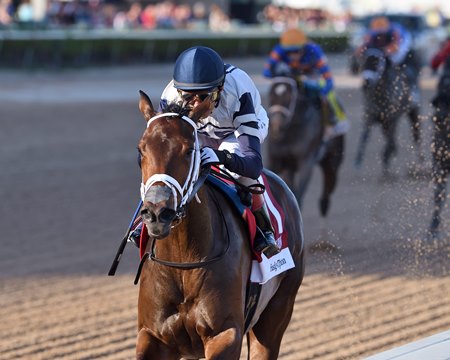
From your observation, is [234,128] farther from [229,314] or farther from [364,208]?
[364,208]

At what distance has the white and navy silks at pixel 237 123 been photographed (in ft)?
15.9

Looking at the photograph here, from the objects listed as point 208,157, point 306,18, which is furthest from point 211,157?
point 306,18

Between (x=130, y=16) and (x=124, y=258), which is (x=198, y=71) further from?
(x=130, y=16)

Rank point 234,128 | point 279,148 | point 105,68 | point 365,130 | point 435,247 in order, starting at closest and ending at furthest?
point 234,128 → point 435,247 → point 279,148 → point 365,130 → point 105,68

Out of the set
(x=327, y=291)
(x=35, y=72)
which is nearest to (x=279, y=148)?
(x=327, y=291)

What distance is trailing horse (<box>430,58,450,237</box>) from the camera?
1004 centimetres

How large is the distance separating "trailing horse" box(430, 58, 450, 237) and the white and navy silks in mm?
5143

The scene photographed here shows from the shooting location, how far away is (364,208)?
480 inches

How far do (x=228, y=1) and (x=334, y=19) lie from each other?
5470 mm

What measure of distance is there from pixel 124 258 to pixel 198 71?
5.44 m

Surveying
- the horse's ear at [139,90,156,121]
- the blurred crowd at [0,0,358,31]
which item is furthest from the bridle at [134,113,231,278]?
the blurred crowd at [0,0,358,31]

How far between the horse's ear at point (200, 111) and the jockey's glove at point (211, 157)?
0.16 meters

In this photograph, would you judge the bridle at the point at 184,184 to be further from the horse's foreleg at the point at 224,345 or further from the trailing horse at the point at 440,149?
the trailing horse at the point at 440,149

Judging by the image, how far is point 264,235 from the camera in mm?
5117
